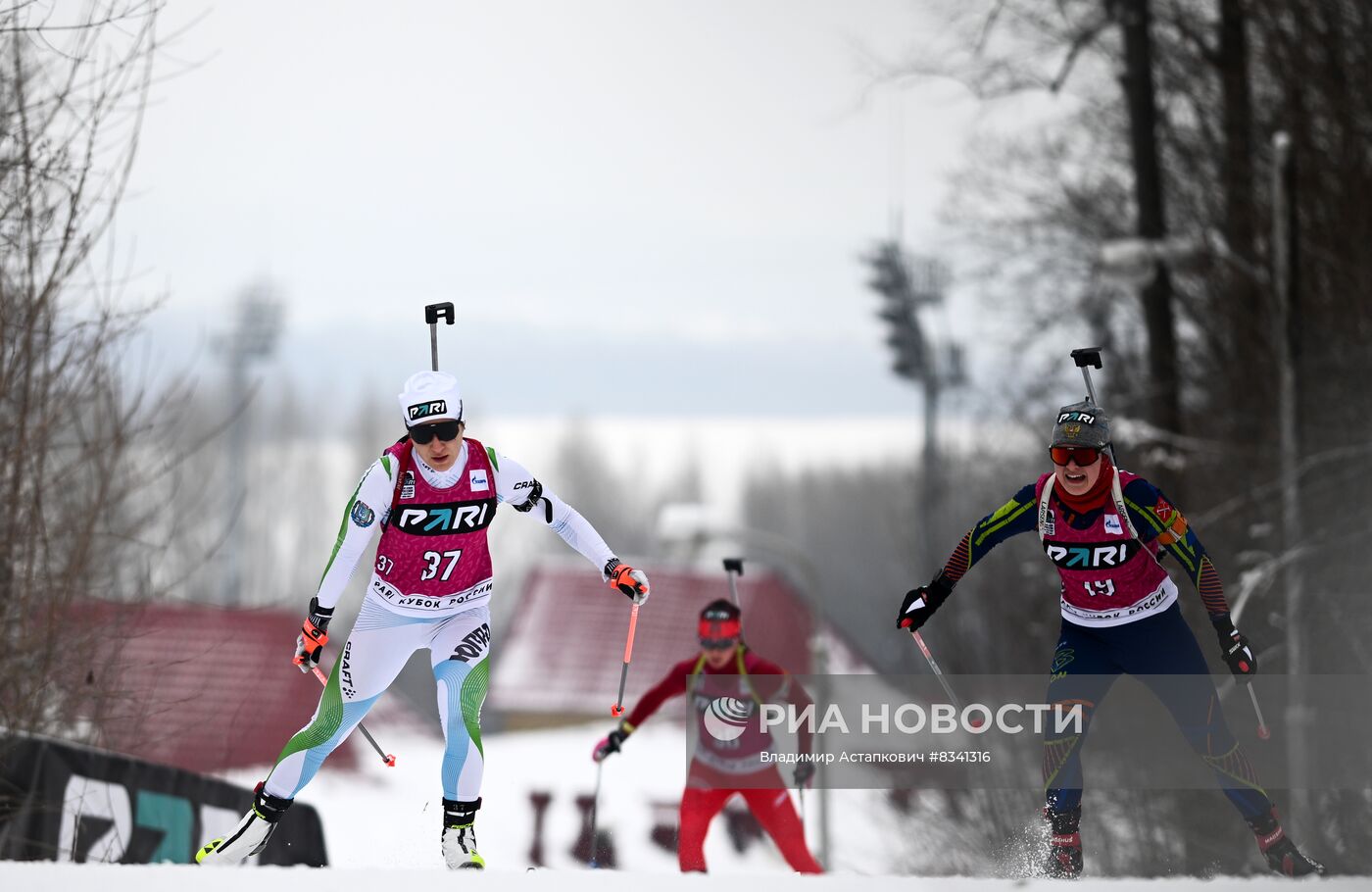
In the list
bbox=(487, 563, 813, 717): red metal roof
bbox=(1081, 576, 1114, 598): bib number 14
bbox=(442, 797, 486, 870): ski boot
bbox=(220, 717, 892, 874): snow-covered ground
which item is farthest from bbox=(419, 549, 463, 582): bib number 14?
bbox=(487, 563, 813, 717): red metal roof

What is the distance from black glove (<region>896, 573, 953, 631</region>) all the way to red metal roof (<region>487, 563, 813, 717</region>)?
21455mm

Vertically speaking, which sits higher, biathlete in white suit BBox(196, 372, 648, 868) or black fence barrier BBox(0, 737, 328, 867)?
biathlete in white suit BBox(196, 372, 648, 868)

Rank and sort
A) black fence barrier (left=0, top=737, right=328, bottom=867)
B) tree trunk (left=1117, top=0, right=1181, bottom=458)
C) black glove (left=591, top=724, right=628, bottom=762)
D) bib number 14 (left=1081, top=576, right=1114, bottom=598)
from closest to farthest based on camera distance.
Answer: bib number 14 (left=1081, top=576, right=1114, bottom=598)
black fence barrier (left=0, top=737, right=328, bottom=867)
black glove (left=591, top=724, right=628, bottom=762)
tree trunk (left=1117, top=0, right=1181, bottom=458)

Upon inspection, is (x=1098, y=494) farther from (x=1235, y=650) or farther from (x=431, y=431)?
(x=431, y=431)

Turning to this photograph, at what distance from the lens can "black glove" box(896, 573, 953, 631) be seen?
7.08 meters

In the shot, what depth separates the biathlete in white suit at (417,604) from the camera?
672 cm

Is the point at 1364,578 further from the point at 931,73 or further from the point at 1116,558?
the point at 1116,558

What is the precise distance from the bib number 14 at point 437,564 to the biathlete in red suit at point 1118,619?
212 centimetres

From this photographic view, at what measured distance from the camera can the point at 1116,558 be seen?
6875 millimetres

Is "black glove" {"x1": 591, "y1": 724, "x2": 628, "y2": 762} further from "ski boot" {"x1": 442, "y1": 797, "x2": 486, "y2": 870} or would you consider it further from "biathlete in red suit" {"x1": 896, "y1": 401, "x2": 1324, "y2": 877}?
"biathlete in red suit" {"x1": 896, "y1": 401, "x2": 1324, "y2": 877}

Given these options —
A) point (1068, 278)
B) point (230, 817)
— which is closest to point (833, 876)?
point (230, 817)

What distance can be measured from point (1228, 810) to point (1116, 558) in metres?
9.76

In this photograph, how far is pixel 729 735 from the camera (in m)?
8.93

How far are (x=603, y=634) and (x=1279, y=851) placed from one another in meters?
26.9
